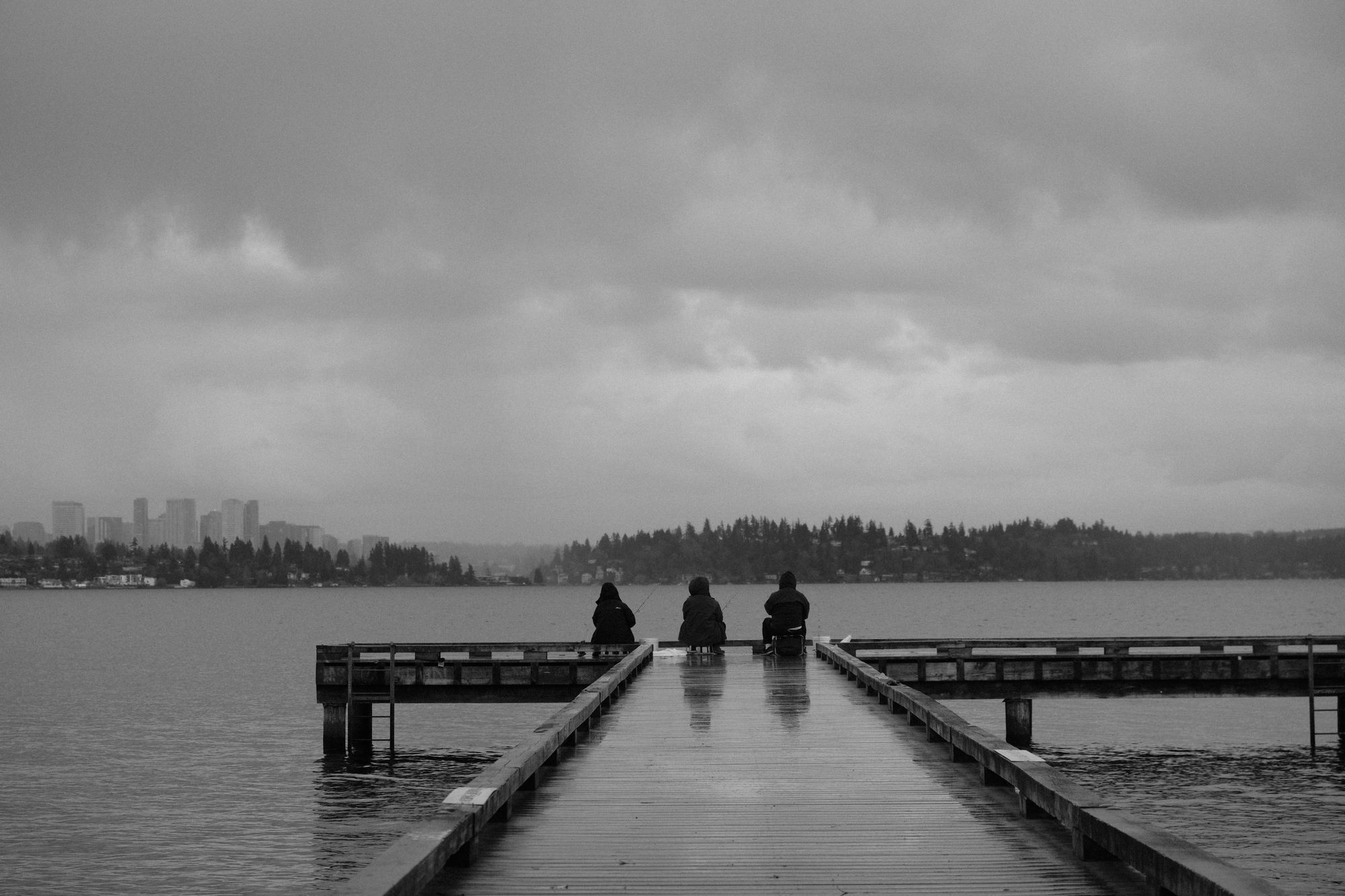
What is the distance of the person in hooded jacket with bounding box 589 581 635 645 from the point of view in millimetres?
26078

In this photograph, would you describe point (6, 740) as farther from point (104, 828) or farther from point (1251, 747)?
point (1251, 747)

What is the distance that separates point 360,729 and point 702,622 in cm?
756

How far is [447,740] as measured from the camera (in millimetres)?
32781

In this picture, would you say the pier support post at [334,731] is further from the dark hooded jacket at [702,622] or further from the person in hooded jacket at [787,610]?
the person in hooded jacket at [787,610]

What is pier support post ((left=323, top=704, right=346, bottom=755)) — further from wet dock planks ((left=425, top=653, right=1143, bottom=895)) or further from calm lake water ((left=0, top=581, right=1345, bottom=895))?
wet dock planks ((left=425, top=653, right=1143, bottom=895))

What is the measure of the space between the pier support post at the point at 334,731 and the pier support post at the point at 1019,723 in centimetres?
1326

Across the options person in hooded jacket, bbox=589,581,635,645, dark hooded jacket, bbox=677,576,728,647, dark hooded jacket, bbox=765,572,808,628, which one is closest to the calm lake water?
person in hooded jacket, bbox=589,581,635,645

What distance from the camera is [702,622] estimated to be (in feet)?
84.3

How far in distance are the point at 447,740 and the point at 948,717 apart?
21616 millimetres

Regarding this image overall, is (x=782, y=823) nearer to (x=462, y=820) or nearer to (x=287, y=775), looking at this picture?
(x=462, y=820)

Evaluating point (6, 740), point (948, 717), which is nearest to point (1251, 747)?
point (948, 717)

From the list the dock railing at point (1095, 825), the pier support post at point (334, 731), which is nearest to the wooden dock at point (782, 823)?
the dock railing at point (1095, 825)

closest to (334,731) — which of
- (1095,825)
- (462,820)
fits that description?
(462,820)

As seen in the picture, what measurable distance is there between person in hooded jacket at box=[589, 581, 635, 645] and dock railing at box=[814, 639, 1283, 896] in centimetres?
1299
